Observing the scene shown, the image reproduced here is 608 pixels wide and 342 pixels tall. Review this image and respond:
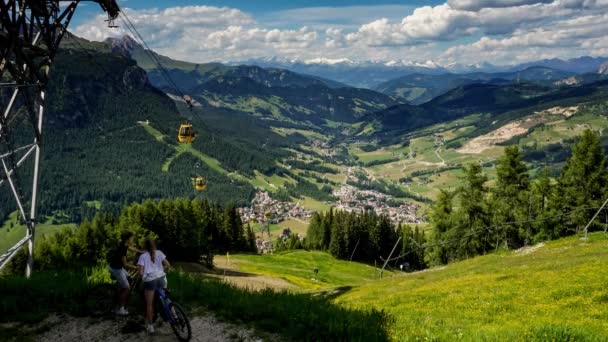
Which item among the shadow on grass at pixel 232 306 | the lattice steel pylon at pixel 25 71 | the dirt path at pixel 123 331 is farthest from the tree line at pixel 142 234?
the dirt path at pixel 123 331

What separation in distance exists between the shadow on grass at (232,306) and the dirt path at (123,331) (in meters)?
0.43

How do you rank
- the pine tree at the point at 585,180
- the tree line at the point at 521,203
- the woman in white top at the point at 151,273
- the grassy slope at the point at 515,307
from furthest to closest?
1. the tree line at the point at 521,203
2. the pine tree at the point at 585,180
3. the woman in white top at the point at 151,273
4. the grassy slope at the point at 515,307

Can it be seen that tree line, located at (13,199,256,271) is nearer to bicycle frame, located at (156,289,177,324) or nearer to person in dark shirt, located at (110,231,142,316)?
person in dark shirt, located at (110,231,142,316)

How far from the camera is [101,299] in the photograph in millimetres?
15555

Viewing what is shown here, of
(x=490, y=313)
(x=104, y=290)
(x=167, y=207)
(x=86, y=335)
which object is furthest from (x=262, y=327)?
(x=167, y=207)

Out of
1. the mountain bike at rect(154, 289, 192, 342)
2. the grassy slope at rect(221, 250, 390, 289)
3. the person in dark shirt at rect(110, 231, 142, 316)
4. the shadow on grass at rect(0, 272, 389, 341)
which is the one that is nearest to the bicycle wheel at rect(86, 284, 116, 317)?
the shadow on grass at rect(0, 272, 389, 341)

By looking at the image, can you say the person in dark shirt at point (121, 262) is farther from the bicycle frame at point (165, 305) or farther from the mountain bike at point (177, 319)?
Answer: the mountain bike at point (177, 319)

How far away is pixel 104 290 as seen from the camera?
1617cm

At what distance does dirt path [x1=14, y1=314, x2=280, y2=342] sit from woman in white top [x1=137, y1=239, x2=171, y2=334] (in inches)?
24.9

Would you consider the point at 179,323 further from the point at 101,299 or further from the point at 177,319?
the point at 101,299

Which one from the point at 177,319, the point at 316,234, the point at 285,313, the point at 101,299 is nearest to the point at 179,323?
the point at 177,319

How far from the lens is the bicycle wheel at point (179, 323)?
12758 mm

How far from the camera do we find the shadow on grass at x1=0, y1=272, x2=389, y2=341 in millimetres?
12391

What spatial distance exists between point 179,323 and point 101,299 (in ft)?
14.2
